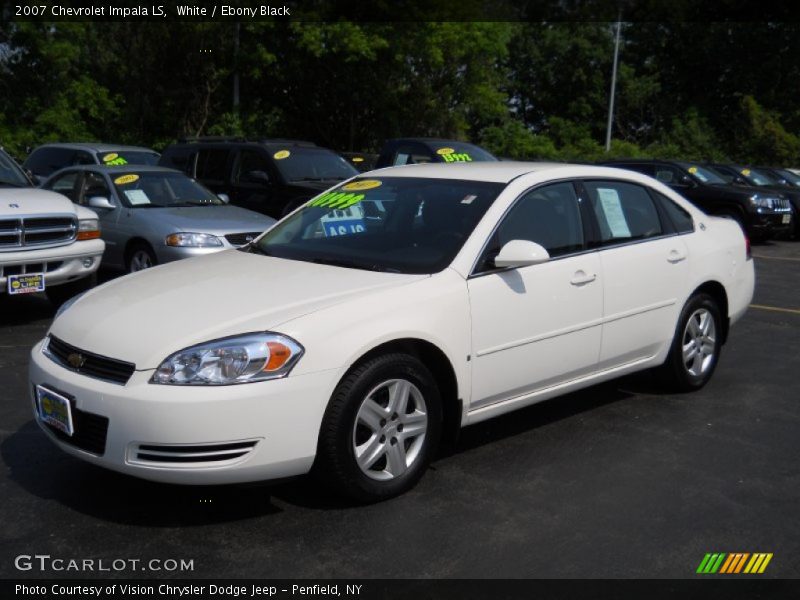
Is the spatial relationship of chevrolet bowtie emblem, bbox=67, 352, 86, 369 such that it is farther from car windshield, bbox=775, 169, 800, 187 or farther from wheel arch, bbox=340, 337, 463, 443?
car windshield, bbox=775, 169, 800, 187

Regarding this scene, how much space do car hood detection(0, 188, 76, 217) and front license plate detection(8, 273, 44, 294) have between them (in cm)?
53

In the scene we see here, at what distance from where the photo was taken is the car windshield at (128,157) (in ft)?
48.2

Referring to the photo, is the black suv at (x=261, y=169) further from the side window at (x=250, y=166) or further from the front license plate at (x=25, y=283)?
the front license plate at (x=25, y=283)

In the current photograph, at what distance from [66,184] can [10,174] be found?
2324mm

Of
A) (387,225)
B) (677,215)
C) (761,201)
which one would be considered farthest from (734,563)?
(761,201)

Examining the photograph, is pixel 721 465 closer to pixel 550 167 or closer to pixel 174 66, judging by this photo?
pixel 550 167

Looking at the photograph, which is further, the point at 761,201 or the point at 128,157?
the point at 761,201

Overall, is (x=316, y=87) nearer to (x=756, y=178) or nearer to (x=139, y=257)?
(x=756, y=178)

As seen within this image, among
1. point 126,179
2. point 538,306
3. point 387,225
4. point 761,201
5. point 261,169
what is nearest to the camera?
point 538,306

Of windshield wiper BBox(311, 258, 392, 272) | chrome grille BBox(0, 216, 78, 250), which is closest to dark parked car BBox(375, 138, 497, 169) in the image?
chrome grille BBox(0, 216, 78, 250)

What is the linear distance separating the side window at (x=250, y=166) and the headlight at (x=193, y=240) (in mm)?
3024

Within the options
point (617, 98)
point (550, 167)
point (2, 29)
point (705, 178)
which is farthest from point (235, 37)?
point (550, 167)

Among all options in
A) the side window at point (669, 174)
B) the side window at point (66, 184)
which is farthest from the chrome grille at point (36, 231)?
the side window at point (669, 174)

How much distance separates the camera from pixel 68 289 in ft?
29.1
